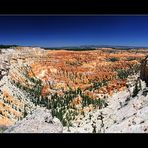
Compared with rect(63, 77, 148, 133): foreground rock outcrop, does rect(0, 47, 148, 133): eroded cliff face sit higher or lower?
higher

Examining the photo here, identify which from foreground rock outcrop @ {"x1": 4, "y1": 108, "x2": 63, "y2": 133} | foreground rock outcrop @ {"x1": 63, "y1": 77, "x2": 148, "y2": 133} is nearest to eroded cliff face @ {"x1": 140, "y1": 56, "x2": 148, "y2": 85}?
foreground rock outcrop @ {"x1": 63, "y1": 77, "x2": 148, "y2": 133}

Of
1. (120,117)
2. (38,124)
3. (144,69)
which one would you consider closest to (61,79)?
(38,124)

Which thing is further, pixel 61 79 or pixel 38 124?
pixel 61 79

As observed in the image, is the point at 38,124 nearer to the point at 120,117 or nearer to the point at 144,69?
the point at 120,117

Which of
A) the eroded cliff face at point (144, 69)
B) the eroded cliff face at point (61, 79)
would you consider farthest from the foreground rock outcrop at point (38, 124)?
the eroded cliff face at point (144, 69)

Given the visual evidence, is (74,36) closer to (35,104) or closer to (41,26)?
(41,26)

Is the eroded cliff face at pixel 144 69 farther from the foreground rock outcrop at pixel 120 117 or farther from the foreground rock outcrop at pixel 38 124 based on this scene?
the foreground rock outcrop at pixel 38 124

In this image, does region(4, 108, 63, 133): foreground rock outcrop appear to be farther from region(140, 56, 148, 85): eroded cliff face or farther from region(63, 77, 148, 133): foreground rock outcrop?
region(140, 56, 148, 85): eroded cliff face

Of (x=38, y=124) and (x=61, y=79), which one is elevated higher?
(x=61, y=79)
